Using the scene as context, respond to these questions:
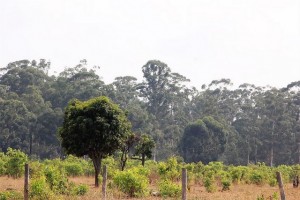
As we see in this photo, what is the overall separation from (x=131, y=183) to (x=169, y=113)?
5647 cm

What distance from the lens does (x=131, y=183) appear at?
1762 cm

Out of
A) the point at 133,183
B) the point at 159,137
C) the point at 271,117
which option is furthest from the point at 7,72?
the point at 133,183

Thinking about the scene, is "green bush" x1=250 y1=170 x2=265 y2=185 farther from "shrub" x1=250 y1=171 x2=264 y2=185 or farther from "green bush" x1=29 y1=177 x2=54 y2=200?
"green bush" x1=29 y1=177 x2=54 y2=200

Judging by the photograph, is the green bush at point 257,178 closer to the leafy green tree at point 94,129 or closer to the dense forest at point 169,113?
the leafy green tree at point 94,129

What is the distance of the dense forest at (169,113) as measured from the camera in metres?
54.8

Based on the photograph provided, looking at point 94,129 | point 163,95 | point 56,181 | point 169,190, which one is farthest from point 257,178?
point 163,95

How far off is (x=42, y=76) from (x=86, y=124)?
52574 mm

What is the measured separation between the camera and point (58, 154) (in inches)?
2324

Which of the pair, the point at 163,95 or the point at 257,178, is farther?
the point at 163,95

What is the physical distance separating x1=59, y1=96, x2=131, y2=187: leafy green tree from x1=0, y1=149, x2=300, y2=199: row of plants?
1.35 metres

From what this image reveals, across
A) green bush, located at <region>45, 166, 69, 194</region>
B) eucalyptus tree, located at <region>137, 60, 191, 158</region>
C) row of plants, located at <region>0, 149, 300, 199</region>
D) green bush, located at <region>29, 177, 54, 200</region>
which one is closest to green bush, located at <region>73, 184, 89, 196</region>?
row of plants, located at <region>0, 149, 300, 199</region>

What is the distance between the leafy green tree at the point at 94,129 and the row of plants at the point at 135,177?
1.35 meters

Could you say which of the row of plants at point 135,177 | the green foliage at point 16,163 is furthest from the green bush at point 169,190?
the green foliage at point 16,163

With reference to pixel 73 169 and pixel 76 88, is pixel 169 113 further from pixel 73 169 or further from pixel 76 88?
pixel 73 169
